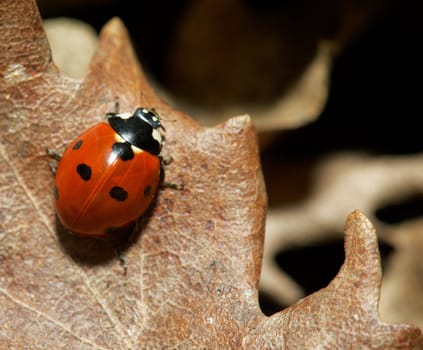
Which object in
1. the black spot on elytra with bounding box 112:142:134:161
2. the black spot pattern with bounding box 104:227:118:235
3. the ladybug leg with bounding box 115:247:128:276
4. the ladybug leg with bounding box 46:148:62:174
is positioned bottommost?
the ladybug leg with bounding box 115:247:128:276

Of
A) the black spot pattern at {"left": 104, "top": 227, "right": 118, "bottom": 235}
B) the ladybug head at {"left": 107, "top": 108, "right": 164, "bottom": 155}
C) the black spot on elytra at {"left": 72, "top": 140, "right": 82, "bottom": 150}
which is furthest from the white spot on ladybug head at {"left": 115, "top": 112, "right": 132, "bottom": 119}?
the black spot pattern at {"left": 104, "top": 227, "right": 118, "bottom": 235}

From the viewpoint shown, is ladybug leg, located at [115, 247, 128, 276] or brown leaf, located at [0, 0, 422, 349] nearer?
brown leaf, located at [0, 0, 422, 349]

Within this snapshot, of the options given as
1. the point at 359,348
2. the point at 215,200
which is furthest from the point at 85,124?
the point at 359,348

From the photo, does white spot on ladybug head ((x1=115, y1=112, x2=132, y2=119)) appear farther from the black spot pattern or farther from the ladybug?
the black spot pattern

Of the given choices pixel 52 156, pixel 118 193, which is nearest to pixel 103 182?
pixel 118 193

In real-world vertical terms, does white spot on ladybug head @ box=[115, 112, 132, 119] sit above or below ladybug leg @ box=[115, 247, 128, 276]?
above

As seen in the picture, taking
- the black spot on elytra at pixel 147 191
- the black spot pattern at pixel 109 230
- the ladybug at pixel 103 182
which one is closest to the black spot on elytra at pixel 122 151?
the ladybug at pixel 103 182

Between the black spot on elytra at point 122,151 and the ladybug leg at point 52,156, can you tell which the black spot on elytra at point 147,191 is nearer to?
the black spot on elytra at point 122,151

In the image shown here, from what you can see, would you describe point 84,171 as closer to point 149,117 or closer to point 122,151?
point 122,151
